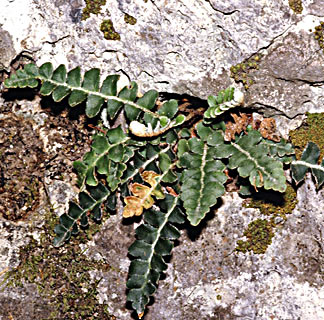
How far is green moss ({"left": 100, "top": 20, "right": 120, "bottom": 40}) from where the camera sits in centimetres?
445

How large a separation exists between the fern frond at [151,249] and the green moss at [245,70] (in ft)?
3.71

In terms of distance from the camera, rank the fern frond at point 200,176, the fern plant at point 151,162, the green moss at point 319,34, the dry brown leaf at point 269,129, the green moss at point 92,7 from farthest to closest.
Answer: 1. the dry brown leaf at point 269,129
2. the green moss at point 92,7
3. the green moss at point 319,34
4. the fern plant at point 151,162
5. the fern frond at point 200,176

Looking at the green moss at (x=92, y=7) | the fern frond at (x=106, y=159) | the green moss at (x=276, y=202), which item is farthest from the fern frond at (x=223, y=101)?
the green moss at (x=92, y=7)

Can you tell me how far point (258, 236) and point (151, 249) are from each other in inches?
40.1

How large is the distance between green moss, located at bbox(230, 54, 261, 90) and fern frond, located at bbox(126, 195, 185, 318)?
3.71ft

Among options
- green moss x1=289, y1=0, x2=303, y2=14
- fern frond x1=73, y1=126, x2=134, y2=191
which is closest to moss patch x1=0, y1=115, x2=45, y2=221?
fern frond x1=73, y1=126, x2=134, y2=191

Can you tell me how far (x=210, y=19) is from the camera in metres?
4.34

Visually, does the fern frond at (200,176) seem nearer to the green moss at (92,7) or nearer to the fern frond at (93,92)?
the fern frond at (93,92)

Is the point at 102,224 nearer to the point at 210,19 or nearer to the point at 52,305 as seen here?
the point at 52,305

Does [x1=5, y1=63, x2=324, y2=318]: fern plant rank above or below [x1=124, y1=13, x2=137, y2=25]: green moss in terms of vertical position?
below

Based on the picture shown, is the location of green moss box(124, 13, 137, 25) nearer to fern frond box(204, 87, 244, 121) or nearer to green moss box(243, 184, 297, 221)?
fern frond box(204, 87, 244, 121)

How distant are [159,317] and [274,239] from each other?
1215 mm

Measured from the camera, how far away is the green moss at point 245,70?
4422mm

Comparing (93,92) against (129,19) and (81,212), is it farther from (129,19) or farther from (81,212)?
(81,212)
